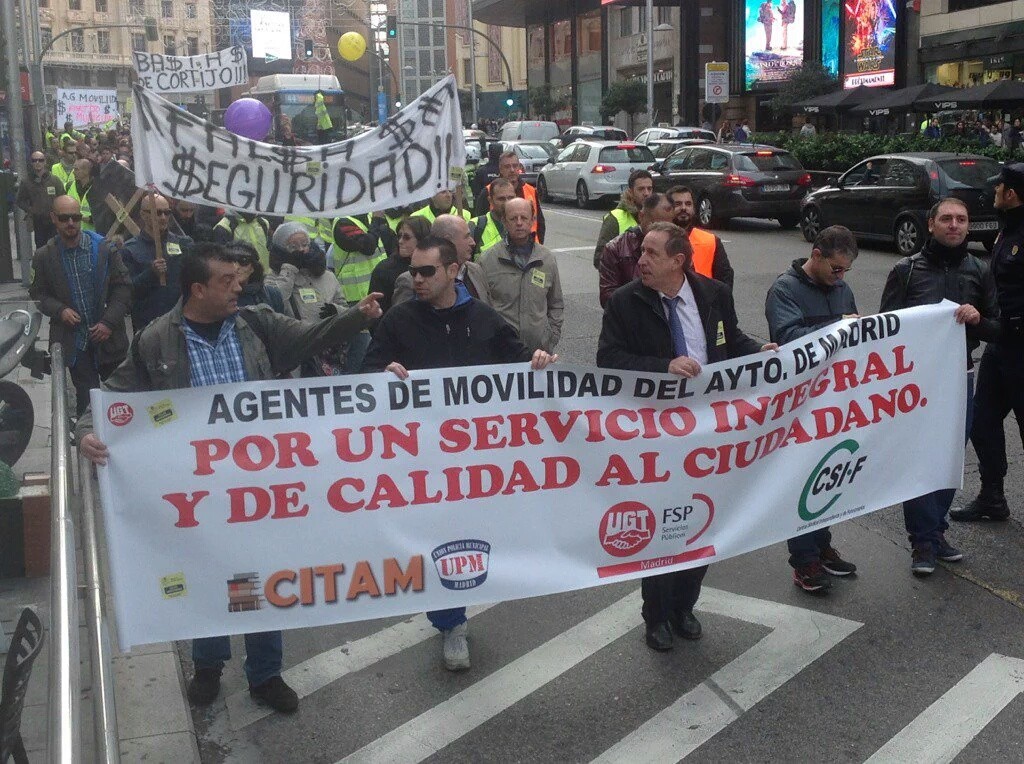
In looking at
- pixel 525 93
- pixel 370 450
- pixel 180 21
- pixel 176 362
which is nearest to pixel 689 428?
pixel 370 450

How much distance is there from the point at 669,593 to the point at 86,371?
4475mm

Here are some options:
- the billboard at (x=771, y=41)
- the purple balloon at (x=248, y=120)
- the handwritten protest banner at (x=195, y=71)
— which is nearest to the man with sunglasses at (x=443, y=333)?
the handwritten protest banner at (x=195, y=71)

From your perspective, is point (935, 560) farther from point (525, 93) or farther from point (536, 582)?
point (525, 93)

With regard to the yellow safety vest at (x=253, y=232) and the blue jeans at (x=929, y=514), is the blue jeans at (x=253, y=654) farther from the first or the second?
the yellow safety vest at (x=253, y=232)

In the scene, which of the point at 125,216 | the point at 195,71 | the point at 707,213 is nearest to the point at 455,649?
the point at 125,216

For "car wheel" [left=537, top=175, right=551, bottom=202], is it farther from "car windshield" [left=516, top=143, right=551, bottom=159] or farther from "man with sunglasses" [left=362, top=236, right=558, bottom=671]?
"man with sunglasses" [left=362, top=236, right=558, bottom=671]

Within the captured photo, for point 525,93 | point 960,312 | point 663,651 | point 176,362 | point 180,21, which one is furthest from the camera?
point 180,21

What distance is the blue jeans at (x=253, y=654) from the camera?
4.50 m

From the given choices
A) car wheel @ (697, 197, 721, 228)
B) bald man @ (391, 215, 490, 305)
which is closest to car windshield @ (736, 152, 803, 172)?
car wheel @ (697, 197, 721, 228)

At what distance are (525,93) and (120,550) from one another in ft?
215

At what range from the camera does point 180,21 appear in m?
106

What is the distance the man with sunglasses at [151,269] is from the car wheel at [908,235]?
1229 cm

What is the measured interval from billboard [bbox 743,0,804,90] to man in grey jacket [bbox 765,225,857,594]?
41.5 m

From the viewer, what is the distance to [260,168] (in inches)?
210
